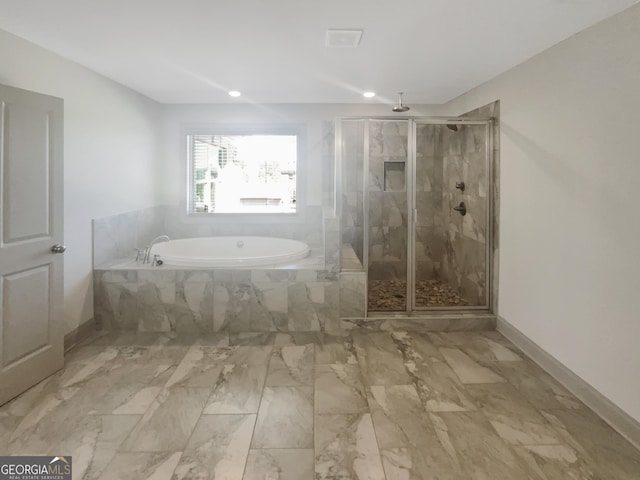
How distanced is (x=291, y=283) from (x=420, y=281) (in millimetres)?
1762

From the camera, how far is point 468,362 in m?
2.78

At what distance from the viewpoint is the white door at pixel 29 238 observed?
7.21 feet

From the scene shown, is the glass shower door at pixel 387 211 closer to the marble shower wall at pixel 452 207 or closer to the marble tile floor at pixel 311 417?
the marble shower wall at pixel 452 207

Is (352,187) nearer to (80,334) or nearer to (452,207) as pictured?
(452,207)

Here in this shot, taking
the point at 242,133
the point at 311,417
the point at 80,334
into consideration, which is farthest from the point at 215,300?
the point at 242,133

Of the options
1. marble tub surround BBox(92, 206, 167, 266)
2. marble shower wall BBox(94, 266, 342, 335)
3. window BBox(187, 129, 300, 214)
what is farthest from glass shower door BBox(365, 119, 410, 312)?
marble tub surround BBox(92, 206, 167, 266)

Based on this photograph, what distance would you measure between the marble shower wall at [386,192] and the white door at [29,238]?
291cm

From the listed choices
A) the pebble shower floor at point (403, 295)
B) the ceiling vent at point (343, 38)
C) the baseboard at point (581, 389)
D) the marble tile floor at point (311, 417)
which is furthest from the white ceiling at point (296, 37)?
the marble tile floor at point (311, 417)

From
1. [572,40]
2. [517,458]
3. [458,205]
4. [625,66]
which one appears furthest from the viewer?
[458,205]

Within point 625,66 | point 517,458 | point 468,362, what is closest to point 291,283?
point 468,362

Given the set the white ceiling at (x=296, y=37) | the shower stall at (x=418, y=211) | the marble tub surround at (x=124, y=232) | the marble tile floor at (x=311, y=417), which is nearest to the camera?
the marble tile floor at (x=311, y=417)

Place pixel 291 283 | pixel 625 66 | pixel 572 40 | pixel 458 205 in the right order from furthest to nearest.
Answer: pixel 458 205, pixel 291 283, pixel 572 40, pixel 625 66

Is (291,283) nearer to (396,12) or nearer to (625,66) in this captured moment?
(396,12)

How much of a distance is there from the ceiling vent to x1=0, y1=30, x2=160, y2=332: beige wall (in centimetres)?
208
